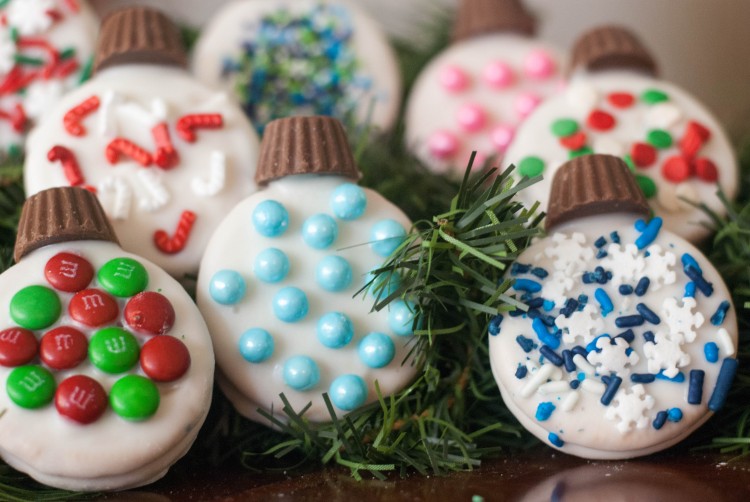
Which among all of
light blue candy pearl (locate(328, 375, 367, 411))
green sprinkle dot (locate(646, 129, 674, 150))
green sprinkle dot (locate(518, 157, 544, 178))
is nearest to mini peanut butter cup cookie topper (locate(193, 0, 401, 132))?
green sprinkle dot (locate(518, 157, 544, 178))

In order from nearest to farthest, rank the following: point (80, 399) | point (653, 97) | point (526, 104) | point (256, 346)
A: point (80, 399) → point (256, 346) → point (653, 97) → point (526, 104)

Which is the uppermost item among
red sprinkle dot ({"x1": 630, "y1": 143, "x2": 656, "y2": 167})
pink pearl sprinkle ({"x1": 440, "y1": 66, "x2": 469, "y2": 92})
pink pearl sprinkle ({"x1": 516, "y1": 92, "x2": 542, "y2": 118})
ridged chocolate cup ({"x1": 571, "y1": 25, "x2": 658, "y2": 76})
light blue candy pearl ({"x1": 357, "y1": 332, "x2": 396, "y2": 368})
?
ridged chocolate cup ({"x1": 571, "y1": 25, "x2": 658, "y2": 76})

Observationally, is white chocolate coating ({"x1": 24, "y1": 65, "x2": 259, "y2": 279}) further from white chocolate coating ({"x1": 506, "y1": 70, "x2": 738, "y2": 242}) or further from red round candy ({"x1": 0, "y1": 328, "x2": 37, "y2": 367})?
white chocolate coating ({"x1": 506, "y1": 70, "x2": 738, "y2": 242})

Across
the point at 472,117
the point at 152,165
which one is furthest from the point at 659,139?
the point at 152,165

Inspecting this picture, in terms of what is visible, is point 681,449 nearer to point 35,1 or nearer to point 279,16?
point 279,16

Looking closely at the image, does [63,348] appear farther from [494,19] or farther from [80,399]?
[494,19]

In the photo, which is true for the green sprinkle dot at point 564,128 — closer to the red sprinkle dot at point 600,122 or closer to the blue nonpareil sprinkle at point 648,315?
the red sprinkle dot at point 600,122

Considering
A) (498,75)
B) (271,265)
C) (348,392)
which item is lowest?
(348,392)
